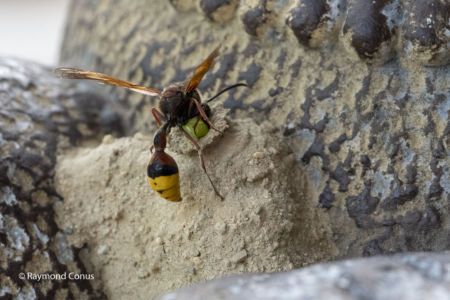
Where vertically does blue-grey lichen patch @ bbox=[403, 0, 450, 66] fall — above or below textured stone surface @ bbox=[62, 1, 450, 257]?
above

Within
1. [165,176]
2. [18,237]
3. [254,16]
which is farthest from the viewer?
[254,16]

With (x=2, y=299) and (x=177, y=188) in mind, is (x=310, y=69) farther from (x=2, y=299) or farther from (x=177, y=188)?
(x=2, y=299)

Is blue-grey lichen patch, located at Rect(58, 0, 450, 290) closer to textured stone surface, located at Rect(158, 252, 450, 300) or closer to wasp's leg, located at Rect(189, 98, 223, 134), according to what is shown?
wasp's leg, located at Rect(189, 98, 223, 134)

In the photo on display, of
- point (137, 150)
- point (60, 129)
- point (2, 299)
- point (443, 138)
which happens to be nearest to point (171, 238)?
point (137, 150)

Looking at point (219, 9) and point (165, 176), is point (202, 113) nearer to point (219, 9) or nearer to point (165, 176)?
point (165, 176)

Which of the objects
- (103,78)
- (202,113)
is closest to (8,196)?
(103,78)

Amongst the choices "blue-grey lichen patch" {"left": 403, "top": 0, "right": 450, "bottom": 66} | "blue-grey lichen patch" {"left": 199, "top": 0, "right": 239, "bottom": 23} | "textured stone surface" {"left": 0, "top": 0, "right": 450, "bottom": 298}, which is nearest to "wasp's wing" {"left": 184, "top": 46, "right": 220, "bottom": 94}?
"textured stone surface" {"left": 0, "top": 0, "right": 450, "bottom": 298}

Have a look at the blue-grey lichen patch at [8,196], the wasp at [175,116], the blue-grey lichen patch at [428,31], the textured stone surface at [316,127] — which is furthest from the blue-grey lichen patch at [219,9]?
the blue-grey lichen patch at [8,196]
